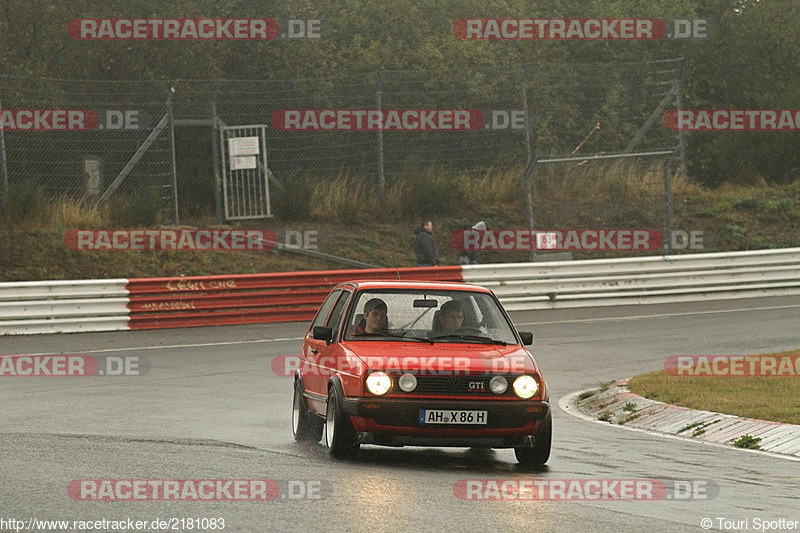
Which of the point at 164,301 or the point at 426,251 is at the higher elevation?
the point at 426,251

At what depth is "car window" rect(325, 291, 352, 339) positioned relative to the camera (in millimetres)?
11695

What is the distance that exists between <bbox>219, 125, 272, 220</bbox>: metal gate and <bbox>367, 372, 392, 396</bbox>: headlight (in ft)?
63.1

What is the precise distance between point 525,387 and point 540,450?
486 millimetres

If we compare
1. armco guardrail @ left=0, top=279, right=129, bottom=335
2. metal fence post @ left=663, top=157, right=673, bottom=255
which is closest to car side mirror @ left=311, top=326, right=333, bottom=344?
armco guardrail @ left=0, top=279, right=129, bottom=335

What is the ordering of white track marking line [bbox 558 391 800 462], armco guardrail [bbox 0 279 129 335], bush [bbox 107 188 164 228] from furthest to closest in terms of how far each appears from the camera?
bush [bbox 107 188 164 228] < armco guardrail [bbox 0 279 129 335] < white track marking line [bbox 558 391 800 462]

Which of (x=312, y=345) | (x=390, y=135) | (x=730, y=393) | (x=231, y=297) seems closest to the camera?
(x=312, y=345)

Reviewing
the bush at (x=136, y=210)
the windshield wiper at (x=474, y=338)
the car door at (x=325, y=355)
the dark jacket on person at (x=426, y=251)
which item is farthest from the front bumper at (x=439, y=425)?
the bush at (x=136, y=210)

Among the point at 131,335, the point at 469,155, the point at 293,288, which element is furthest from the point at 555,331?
the point at 469,155

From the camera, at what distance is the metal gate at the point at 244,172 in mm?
29047

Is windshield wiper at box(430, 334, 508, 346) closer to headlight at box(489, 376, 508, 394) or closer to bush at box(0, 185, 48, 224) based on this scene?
headlight at box(489, 376, 508, 394)

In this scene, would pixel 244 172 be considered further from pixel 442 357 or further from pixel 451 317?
pixel 442 357

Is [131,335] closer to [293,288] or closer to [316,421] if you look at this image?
[293,288]

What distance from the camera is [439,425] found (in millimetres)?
10023

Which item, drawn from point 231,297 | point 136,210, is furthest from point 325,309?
point 136,210
